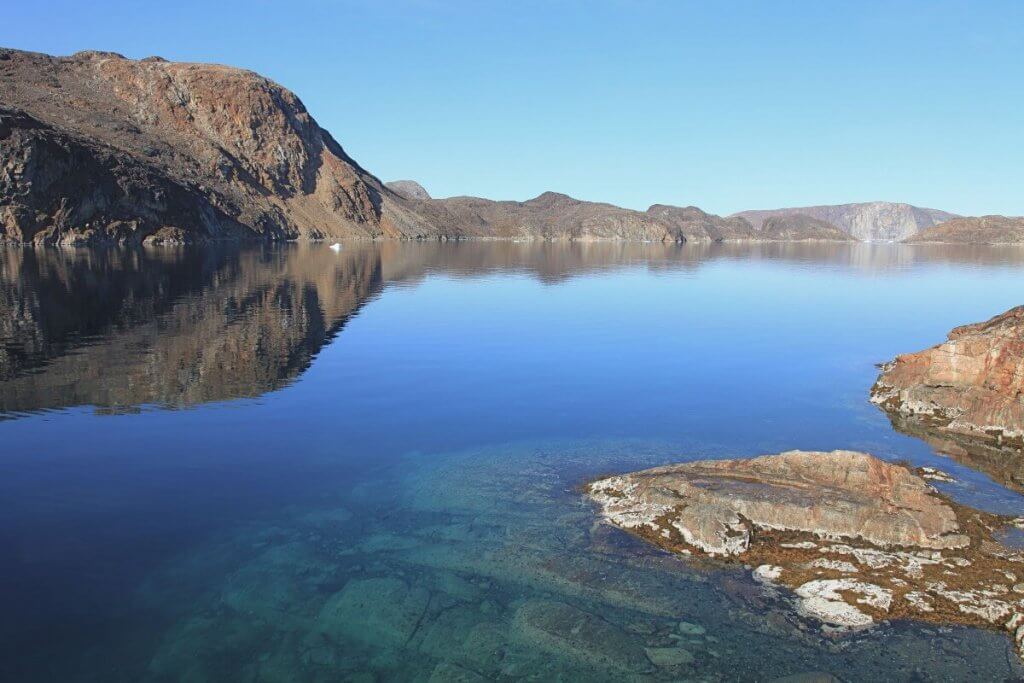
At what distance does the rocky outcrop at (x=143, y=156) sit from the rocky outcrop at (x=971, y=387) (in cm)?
12510

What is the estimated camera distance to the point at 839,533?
44.7ft

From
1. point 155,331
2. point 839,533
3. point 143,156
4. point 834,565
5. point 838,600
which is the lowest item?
point 838,600

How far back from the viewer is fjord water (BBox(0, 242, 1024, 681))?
10.5 m

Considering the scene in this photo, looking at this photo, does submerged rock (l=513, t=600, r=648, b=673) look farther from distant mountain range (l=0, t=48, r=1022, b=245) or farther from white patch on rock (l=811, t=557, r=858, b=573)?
distant mountain range (l=0, t=48, r=1022, b=245)

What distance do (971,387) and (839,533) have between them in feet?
48.3

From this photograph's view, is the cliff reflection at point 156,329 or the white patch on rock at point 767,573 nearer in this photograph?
the white patch on rock at point 767,573

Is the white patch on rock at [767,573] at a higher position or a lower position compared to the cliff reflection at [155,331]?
lower

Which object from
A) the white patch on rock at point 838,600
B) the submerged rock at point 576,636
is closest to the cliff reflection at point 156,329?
the submerged rock at point 576,636

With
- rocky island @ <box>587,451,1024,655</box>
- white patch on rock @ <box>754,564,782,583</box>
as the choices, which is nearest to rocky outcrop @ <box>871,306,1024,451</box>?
rocky island @ <box>587,451,1024,655</box>

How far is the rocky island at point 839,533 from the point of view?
457 inches

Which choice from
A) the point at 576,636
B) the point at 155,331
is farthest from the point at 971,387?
the point at 155,331

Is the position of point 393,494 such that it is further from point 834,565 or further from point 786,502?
point 834,565

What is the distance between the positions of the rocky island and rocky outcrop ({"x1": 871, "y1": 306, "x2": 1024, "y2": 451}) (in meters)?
8.82

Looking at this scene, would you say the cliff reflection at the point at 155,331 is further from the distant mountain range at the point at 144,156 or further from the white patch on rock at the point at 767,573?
the distant mountain range at the point at 144,156
